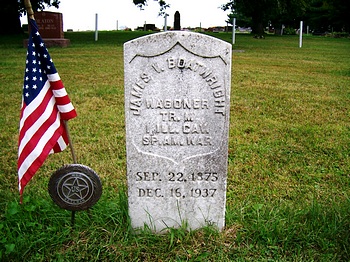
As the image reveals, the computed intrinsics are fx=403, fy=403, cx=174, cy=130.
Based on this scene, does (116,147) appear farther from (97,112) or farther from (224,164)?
(224,164)

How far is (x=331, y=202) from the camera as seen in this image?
3.69 m

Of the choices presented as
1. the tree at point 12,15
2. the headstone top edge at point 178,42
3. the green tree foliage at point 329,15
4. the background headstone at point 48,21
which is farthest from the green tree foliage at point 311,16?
the headstone top edge at point 178,42

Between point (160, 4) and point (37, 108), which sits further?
point (160, 4)

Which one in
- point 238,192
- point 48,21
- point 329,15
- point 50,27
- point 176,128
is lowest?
point 238,192

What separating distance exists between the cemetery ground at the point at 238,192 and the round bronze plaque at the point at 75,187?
24 cm

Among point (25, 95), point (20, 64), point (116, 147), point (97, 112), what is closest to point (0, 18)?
point (20, 64)

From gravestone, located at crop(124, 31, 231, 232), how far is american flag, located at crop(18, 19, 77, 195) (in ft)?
1.80

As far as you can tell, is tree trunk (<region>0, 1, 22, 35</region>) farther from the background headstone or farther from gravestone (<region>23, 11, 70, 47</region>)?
the background headstone

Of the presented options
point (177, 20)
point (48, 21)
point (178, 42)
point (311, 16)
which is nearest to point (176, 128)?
point (178, 42)

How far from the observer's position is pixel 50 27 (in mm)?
16766

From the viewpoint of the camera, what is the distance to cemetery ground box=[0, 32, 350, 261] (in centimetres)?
291

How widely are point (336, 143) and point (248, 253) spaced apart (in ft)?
9.62

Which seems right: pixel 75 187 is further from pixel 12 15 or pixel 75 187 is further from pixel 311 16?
pixel 311 16

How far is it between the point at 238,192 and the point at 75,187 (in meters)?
1.73
